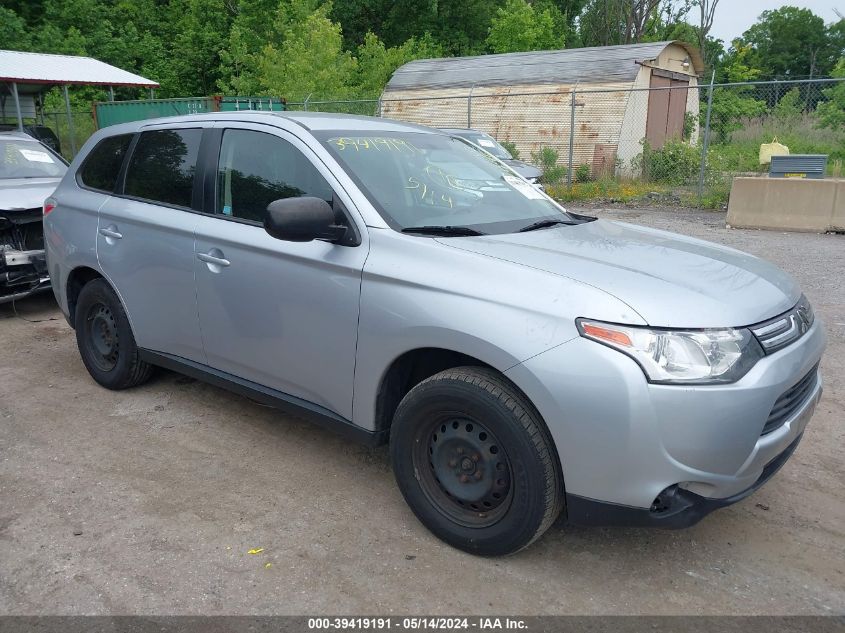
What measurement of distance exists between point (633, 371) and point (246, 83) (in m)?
29.7

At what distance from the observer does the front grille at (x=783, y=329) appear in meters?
2.75

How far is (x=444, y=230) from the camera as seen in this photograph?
334cm

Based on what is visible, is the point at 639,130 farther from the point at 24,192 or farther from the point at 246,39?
the point at 246,39

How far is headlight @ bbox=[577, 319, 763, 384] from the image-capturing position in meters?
2.52

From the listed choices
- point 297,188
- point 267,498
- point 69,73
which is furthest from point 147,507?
point 69,73

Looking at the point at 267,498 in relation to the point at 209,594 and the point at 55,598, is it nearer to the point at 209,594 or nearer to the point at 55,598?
the point at 209,594

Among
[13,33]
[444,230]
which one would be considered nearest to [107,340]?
[444,230]

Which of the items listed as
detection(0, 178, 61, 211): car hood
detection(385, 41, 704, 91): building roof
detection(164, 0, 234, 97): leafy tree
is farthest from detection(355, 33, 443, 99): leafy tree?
detection(0, 178, 61, 211): car hood

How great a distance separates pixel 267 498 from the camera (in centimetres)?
357

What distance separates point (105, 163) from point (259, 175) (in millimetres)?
1642

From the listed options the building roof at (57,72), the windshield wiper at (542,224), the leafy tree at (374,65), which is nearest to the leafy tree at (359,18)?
the leafy tree at (374,65)

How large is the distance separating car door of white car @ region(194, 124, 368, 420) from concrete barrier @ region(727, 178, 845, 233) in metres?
9.98

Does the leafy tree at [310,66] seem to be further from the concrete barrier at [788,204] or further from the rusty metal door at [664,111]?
the concrete barrier at [788,204]

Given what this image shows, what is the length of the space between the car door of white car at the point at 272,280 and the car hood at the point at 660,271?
62 cm
